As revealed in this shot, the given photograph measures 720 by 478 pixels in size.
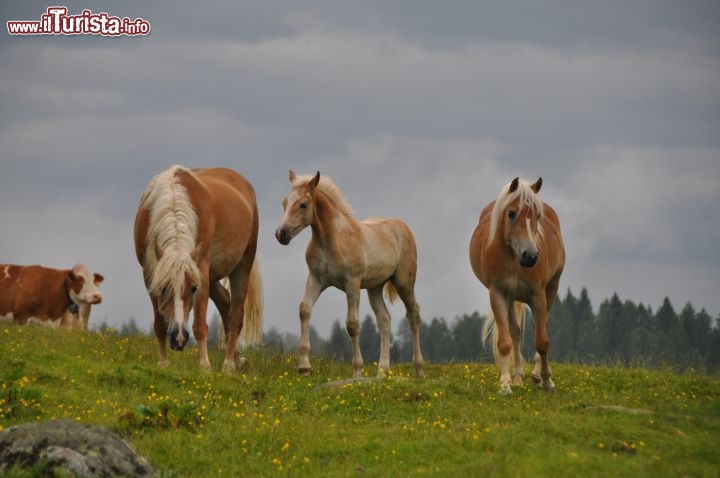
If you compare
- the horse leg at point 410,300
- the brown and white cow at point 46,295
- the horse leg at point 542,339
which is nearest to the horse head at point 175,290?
the horse leg at point 410,300

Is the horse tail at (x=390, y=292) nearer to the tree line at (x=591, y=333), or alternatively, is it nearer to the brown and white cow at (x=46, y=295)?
the brown and white cow at (x=46, y=295)

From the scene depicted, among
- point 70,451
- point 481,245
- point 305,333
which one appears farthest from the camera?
point 305,333

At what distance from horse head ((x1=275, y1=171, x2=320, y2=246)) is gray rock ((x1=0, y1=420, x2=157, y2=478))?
277 inches

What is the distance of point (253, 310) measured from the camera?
19531 millimetres

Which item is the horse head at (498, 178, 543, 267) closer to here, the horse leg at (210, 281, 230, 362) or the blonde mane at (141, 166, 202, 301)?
the blonde mane at (141, 166, 202, 301)

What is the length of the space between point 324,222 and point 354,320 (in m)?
1.74

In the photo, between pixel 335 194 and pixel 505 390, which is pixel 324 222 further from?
pixel 505 390

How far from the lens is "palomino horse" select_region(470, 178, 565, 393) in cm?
1500

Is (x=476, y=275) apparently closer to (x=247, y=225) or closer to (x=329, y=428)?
(x=247, y=225)

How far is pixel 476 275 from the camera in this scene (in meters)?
17.8

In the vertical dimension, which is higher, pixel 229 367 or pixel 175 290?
pixel 175 290

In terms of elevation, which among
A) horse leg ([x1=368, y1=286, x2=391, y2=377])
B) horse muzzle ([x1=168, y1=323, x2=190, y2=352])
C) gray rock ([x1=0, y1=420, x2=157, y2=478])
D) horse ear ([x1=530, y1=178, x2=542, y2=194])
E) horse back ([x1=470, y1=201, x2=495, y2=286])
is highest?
horse ear ([x1=530, y1=178, x2=542, y2=194])

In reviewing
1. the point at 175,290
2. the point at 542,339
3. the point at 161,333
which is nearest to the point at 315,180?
the point at 161,333

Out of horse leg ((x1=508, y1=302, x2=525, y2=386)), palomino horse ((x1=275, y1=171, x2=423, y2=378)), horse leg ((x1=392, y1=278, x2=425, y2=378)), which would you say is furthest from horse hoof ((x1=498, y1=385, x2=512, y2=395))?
horse leg ((x1=392, y1=278, x2=425, y2=378))
